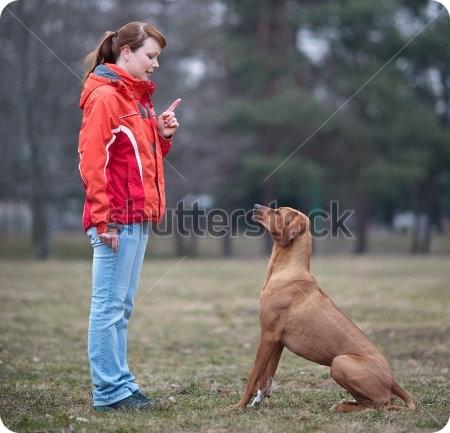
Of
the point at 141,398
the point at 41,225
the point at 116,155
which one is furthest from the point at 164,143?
the point at 41,225

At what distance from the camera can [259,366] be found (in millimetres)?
4727

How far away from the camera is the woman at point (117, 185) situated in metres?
4.37

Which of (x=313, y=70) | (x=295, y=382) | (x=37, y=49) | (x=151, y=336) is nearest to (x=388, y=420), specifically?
(x=295, y=382)

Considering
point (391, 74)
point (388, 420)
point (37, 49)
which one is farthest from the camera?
point (391, 74)

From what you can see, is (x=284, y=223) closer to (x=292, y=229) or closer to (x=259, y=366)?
(x=292, y=229)

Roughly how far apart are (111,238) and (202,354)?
3.63m

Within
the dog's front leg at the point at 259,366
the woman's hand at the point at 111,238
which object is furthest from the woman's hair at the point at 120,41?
the dog's front leg at the point at 259,366

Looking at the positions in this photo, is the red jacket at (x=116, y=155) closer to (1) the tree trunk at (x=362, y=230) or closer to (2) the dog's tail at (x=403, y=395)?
(2) the dog's tail at (x=403, y=395)

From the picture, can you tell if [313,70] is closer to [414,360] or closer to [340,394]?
[414,360]

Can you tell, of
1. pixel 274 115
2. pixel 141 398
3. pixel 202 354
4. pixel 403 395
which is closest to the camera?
pixel 403 395

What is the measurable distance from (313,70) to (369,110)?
273 centimetres

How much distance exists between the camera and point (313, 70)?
1081 inches

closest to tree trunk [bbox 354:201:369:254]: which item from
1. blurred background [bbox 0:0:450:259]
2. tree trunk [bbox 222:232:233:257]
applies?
blurred background [bbox 0:0:450:259]

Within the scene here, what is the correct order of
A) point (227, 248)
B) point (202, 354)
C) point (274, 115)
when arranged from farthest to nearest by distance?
point (227, 248) < point (274, 115) < point (202, 354)
